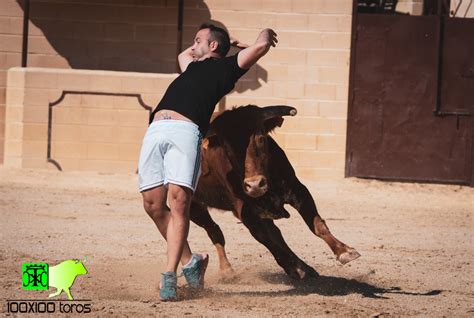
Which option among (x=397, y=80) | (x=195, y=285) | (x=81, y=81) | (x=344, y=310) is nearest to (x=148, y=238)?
(x=195, y=285)

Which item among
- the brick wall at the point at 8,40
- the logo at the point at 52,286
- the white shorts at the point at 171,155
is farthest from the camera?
the brick wall at the point at 8,40

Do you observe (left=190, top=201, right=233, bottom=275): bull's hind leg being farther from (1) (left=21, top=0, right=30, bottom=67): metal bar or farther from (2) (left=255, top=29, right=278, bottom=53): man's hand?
(1) (left=21, top=0, right=30, bottom=67): metal bar

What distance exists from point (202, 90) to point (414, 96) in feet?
27.6

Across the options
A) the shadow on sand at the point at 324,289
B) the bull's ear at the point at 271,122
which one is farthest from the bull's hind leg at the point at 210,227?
the bull's ear at the point at 271,122

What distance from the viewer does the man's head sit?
6.18 metres

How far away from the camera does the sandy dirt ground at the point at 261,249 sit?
6090 mm

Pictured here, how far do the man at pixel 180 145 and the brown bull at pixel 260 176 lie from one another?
0.46 metres

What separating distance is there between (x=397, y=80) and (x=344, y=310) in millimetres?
8427

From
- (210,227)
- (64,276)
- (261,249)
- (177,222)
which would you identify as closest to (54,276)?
(64,276)

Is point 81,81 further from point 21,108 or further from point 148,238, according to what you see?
point 148,238

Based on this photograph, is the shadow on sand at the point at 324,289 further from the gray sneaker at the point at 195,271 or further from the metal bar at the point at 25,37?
the metal bar at the point at 25,37

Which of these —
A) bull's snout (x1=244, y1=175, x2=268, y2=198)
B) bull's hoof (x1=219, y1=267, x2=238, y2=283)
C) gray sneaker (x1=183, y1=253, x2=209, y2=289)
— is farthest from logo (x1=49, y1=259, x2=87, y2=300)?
bull's hoof (x1=219, y1=267, x2=238, y2=283)

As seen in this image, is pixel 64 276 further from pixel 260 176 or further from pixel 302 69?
pixel 302 69

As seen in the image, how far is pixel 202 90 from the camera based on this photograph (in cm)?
596
